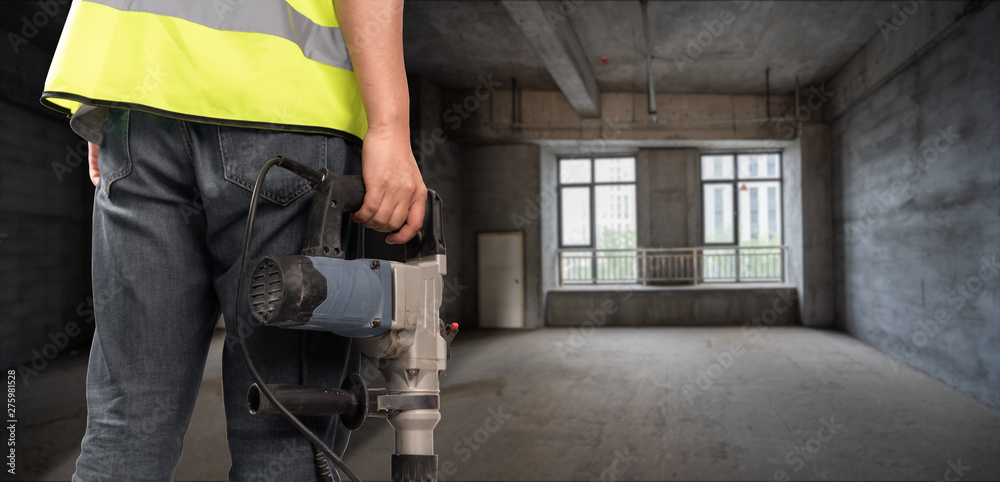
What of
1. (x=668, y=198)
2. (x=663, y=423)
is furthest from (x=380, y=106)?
(x=668, y=198)

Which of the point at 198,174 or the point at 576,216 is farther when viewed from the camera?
the point at 576,216

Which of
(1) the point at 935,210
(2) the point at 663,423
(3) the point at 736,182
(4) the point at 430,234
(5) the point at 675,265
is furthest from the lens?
(3) the point at 736,182

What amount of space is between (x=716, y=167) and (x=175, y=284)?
1057 cm

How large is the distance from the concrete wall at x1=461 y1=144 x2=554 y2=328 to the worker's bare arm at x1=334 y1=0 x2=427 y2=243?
7985 mm

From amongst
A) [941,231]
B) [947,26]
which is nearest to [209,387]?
[941,231]

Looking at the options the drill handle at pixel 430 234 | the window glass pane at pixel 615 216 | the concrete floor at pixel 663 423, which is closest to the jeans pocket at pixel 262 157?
the drill handle at pixel 430 234

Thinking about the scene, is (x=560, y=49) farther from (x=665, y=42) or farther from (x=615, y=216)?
(x=615, y=216)

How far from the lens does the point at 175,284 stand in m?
0.64

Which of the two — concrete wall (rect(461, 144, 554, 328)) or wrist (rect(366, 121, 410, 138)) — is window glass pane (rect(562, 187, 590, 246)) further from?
wrist (rect(366, 121, 410, 138))

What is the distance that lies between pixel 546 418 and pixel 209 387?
281 centimetres

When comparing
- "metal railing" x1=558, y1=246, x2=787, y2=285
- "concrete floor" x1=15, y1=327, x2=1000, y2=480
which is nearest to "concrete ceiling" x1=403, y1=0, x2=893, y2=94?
"metal railing" x1=558, y1=246, x2=787, y2=285

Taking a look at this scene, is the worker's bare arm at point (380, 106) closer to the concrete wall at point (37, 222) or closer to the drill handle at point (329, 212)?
the drill handle at point (329, 212)

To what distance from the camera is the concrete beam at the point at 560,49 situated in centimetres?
461

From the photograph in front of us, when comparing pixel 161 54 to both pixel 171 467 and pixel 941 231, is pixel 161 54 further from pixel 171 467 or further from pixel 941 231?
pixel 941 231
